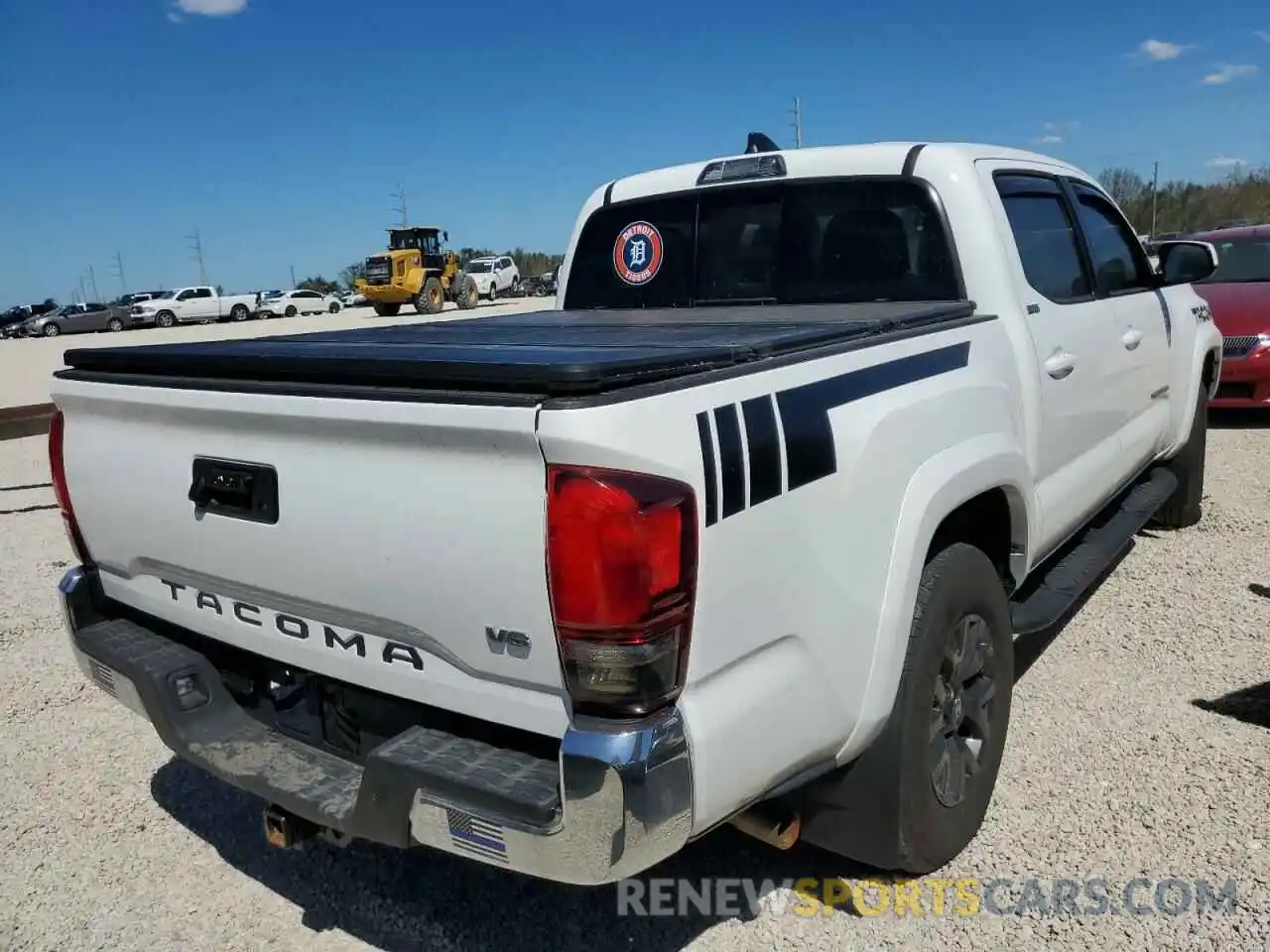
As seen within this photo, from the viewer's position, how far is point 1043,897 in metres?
2.69

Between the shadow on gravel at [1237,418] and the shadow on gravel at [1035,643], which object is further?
the shadow on gravel at [1237,418]

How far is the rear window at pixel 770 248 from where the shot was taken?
3.54 m

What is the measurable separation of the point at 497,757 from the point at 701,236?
270cm

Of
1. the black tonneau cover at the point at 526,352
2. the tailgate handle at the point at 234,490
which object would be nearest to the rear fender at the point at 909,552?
the black tonneau cover at the point at 526,352

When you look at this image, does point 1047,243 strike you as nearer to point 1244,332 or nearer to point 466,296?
point 1244,332

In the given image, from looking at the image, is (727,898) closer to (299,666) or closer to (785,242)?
(299,666)

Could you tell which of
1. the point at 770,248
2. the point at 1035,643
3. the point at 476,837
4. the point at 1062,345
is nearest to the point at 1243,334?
the point at 1035,643

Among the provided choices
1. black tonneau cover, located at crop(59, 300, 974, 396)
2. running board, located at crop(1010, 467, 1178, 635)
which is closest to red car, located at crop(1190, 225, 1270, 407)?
running board, located at crop(1010, 467, 1178, 635)

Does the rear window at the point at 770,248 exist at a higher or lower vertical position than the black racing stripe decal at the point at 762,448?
higher

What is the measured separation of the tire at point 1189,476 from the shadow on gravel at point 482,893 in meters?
Result: 3.91

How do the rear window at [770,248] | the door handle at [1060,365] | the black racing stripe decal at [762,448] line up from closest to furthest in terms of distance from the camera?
the black racing stripe decal at [762,448]
the door handle at [1060,365]
the rear window at [770,248]

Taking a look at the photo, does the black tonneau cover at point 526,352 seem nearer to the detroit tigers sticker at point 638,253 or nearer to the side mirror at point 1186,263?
the detroit tigers sticker at point 638,253

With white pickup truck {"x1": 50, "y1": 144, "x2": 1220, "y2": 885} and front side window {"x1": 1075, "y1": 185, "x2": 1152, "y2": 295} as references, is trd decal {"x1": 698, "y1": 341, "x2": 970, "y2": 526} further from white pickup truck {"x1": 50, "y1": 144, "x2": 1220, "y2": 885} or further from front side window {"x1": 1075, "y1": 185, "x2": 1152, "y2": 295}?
front side window {"x1": 1075, "y1": 185, "x2": 1152, "y2": 295}

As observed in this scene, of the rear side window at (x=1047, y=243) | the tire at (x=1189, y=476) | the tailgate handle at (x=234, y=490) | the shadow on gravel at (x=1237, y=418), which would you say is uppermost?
the rear side window at (x=1047, y=243)
